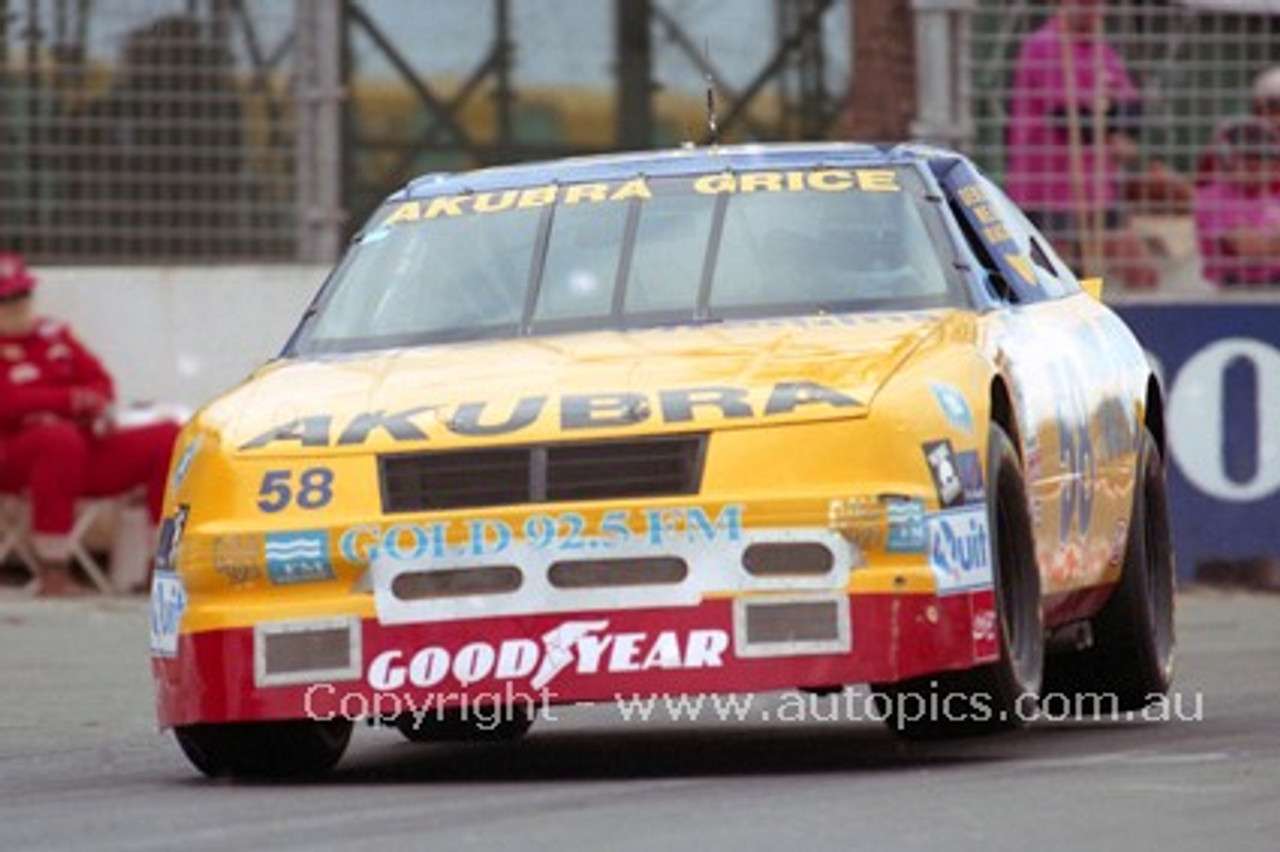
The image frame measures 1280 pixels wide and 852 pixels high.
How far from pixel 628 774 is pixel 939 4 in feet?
28.5

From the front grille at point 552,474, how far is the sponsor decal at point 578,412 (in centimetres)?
5

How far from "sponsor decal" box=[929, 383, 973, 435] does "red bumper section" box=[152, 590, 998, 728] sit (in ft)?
1.17

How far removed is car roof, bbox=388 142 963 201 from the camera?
10.2m

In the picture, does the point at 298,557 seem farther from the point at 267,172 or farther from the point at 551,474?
the point at 267,172

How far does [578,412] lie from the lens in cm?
875

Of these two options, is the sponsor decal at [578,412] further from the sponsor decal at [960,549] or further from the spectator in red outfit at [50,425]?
the spectator in red outfit at [50,425]

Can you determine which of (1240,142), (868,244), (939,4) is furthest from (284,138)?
(868,244)

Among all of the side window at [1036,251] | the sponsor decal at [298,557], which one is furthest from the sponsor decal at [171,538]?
the side window at [1036,251]

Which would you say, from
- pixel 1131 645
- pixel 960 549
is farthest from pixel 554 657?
pixel 1131 645

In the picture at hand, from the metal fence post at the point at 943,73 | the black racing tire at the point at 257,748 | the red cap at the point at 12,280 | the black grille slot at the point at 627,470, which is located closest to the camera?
the black grille slot at the point at 627,470

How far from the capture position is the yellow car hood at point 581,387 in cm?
871

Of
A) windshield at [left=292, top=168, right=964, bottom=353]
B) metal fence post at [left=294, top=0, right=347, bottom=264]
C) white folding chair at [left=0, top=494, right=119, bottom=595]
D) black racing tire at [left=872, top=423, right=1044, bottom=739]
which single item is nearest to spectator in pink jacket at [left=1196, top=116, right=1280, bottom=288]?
metal fence post at [left=294, top=0, right=347, bottom=264]

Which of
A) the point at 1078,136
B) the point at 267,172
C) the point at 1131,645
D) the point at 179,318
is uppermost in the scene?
the point at 1078,136

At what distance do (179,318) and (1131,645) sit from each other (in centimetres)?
723
